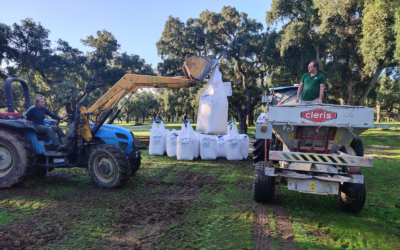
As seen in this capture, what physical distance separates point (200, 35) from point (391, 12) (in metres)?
13.0

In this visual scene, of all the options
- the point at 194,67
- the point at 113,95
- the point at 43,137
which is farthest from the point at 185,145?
the point at 43,137

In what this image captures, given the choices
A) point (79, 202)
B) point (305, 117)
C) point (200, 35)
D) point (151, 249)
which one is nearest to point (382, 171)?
point (305, 117)

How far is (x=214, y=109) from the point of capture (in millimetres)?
9445

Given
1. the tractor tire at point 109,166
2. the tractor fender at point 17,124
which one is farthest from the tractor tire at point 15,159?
the tractor tire at point 109,166

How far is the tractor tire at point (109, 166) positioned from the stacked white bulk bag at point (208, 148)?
370 cm

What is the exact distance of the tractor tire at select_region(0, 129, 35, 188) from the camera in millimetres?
5121

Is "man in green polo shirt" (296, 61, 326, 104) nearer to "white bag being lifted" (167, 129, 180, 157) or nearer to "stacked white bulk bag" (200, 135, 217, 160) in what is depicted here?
"stacked white bulk bag" (200, 135, 217, 160)

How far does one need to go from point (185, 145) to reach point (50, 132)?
13.0 ft

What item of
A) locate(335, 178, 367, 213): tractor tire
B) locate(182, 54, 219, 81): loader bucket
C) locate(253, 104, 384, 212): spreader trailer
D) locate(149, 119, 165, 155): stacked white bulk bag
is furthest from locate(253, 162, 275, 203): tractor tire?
locate(149, 119, 165, 155): stacked white bulk bag

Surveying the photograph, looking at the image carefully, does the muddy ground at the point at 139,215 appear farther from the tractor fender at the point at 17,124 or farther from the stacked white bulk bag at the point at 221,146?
the stacked white bulk bag at the point at 221,146

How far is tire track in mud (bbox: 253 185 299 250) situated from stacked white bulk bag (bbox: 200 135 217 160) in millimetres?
4086

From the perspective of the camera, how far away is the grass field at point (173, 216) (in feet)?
10.4

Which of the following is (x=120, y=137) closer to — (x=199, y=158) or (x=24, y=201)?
(x=24, y=201)

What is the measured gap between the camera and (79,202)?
450 centimetres
